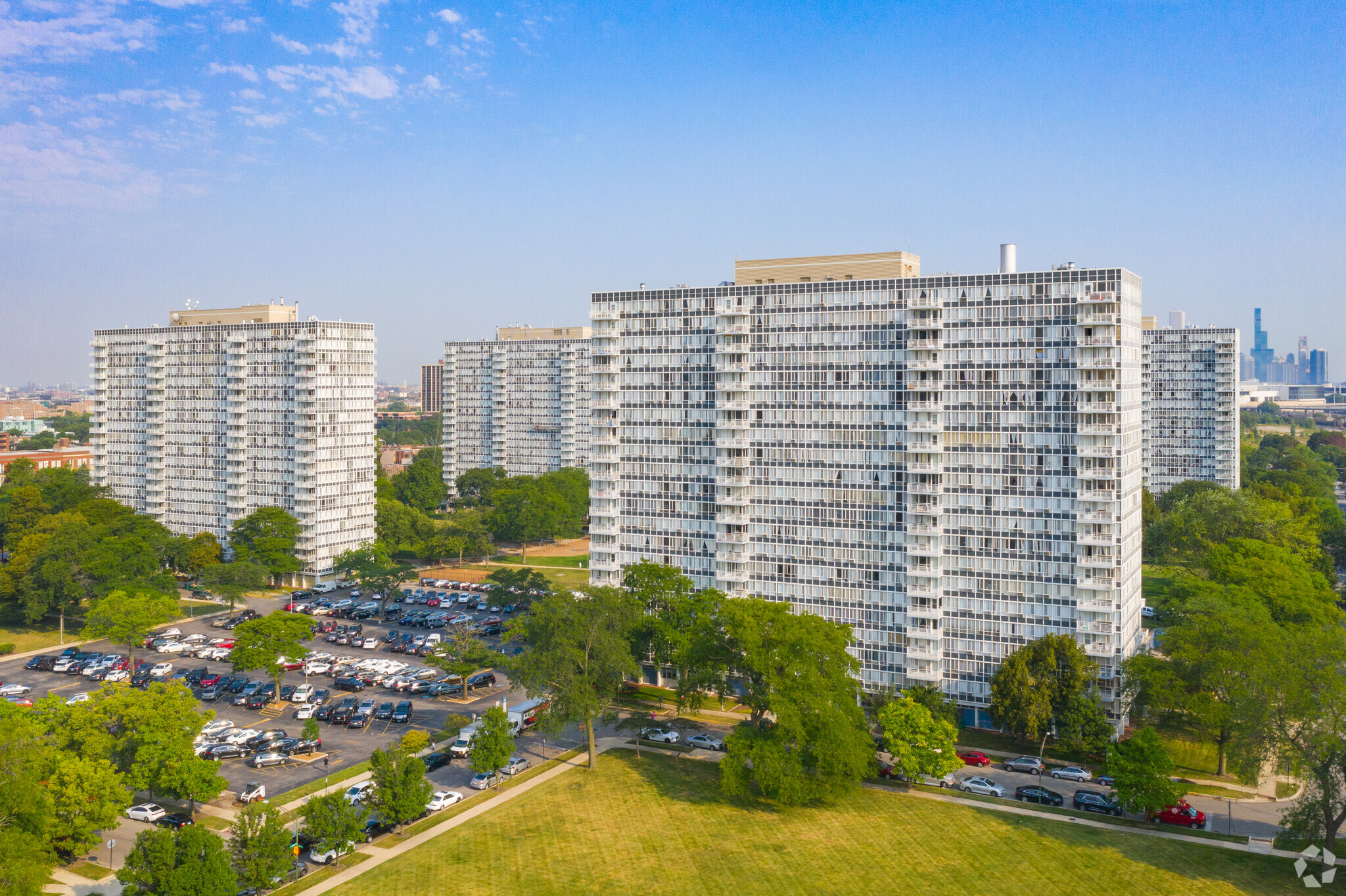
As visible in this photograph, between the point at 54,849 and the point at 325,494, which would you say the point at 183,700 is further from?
the point at 325,494

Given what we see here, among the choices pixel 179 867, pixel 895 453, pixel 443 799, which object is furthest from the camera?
pixel 895 453

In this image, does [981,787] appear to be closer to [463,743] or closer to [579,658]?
[579,658]

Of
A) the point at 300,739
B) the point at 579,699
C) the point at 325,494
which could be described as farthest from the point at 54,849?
the point at 325,494

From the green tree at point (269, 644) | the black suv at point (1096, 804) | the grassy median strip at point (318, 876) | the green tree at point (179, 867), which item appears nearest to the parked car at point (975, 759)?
the black suv at point (1096, 804)

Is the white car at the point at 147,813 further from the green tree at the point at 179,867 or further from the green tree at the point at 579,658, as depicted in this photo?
the green tree at the point at 579,658

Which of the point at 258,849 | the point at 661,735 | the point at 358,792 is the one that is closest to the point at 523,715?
the point at 661,735

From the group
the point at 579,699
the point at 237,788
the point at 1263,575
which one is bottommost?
the point at 237,788
